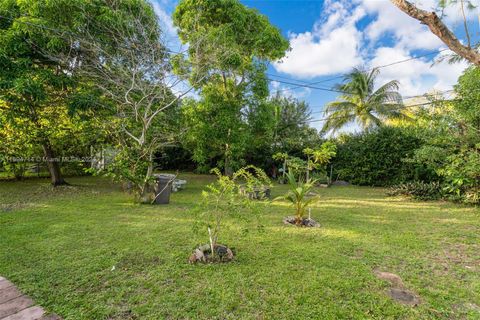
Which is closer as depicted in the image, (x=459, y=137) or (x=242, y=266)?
(x=242, y=266)

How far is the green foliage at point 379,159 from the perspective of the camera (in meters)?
9.23

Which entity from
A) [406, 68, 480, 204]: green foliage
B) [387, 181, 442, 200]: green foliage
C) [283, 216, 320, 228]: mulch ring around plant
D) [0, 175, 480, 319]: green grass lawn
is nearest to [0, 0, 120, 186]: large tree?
[0, 175, 480, 319]: green grass lawn

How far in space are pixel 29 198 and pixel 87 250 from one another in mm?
4767

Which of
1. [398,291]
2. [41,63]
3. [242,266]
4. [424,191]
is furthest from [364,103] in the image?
[41,63]

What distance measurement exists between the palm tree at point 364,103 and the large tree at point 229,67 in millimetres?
7276

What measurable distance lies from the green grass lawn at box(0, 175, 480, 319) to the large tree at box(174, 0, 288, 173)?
4.83 meters

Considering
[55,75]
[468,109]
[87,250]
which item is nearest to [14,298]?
[87,250]

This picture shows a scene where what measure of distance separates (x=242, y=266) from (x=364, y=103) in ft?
48.9

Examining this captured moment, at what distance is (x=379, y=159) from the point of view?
10.1m

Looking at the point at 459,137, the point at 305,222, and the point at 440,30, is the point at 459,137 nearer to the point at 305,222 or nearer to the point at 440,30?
the point at 440,30

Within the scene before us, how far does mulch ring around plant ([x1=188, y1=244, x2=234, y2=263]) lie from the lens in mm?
2900

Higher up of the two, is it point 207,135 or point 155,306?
point 207,135

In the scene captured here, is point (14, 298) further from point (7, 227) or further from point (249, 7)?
point (249, 7)

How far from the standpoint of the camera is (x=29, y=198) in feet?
20.8
